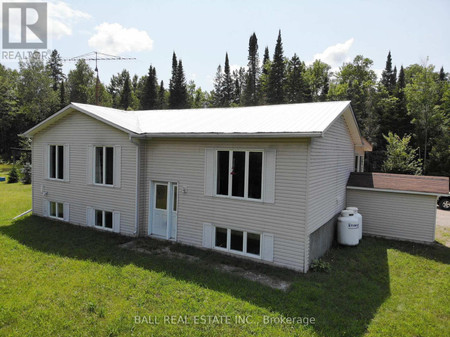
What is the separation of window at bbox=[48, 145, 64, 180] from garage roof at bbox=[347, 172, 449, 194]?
40.8ft

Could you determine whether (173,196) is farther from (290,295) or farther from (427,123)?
(427,123)

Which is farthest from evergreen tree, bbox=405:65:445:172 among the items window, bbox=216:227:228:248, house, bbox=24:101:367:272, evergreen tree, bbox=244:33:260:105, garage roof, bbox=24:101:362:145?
window, bbox=216:227:228:248

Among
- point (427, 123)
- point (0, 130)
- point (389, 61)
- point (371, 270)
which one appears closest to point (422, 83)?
point (427, 123)

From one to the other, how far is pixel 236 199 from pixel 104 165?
5.76 meters

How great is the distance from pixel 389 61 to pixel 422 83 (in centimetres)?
1656

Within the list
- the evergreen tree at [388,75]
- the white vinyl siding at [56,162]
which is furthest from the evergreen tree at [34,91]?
the evergreen tree at [388,75]

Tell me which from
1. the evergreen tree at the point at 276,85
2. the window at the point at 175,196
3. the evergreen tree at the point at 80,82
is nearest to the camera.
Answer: the window at the point at 175,196

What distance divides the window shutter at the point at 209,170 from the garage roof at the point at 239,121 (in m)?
0.72

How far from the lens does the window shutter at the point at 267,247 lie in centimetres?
832

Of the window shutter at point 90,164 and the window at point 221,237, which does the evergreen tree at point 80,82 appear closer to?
the window shutter at point 90,164

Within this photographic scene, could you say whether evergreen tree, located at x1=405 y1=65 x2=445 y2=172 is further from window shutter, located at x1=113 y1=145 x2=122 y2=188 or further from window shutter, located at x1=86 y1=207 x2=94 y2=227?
window shutter, located at x1=86 y1=207 x2=94 y2=227

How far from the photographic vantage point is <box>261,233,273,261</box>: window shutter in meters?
8.32

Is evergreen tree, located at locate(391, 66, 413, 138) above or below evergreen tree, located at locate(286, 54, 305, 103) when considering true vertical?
below

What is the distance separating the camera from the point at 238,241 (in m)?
9.00
